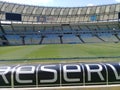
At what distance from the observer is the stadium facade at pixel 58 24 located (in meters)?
76.2

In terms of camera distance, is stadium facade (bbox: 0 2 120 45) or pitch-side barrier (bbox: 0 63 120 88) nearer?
pitch-side barrier (bbox: 0 63 120 88)

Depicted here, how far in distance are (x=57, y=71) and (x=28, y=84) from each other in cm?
84

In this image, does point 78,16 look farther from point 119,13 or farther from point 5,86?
point 5,86

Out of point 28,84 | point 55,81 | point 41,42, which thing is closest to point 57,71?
point 55,81

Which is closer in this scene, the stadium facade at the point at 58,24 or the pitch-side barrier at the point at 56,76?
the pitch-side barrier at the point at 56,76

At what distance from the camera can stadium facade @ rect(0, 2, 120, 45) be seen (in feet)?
250

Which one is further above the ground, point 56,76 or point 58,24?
point 58,24

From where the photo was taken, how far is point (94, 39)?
74.4 m

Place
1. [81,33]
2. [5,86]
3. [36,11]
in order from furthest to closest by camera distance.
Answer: [36,11] → [81,33] → [5,86]

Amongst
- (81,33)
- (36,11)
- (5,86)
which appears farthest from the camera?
(36,11)

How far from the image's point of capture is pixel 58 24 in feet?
289

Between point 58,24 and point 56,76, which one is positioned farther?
point 58,24

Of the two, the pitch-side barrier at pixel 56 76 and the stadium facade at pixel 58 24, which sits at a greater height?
the stadium facade at pixel 58 24

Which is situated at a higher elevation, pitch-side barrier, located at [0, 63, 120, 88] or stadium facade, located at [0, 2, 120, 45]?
stadium facade, located at [0, 2, 120, 45]
